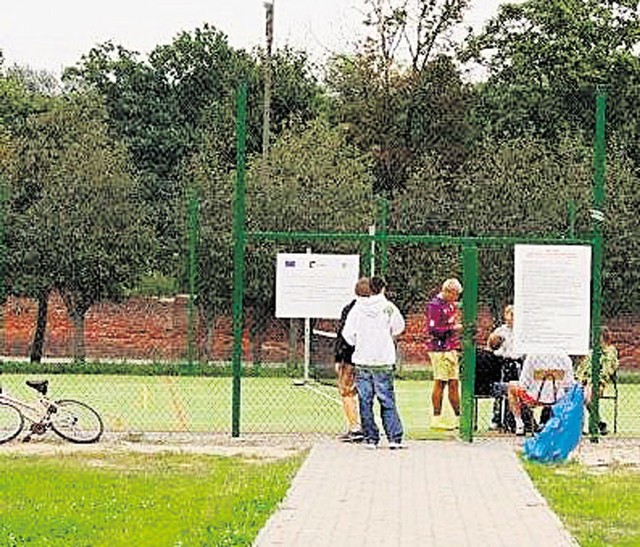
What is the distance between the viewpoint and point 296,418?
2098 centimetres

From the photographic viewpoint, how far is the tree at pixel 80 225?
27297mm

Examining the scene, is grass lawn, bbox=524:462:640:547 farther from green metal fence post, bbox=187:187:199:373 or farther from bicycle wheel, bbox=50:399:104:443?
green metal fence post, bbox=187:187:199:373

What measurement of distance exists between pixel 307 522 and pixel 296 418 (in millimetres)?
9542

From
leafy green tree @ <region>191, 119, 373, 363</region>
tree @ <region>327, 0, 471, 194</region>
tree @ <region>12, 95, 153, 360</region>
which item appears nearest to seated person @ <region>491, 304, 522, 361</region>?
leafy green tree @ <region>191, 119, 373, 363</region>

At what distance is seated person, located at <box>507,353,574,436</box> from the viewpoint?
17.1 metres

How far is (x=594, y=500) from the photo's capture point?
1295cm

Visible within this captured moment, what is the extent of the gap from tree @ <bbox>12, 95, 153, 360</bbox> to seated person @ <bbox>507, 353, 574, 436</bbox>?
1176 cm

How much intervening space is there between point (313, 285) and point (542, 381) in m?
2.41

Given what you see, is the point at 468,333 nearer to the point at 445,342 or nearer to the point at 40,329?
the point at 445,342

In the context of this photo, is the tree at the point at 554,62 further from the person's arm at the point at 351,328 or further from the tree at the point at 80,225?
the person's arm at the point at 351,328

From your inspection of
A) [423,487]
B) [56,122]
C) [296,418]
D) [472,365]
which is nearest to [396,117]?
[56,122]

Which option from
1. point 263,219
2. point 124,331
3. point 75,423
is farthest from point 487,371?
point 124,331

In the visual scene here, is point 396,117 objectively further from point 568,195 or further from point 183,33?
point 568,195

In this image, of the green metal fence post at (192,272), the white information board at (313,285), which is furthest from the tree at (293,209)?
the white information board at (313,285)
